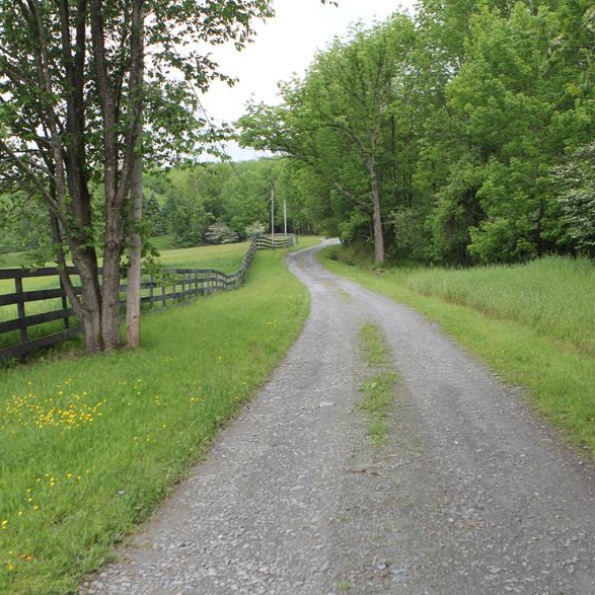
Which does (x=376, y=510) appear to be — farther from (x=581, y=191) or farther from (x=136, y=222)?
(x=581, y=191)

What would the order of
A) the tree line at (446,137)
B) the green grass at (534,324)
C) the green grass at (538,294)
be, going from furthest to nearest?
1. the tree line at (446,137)
2. the green grass at (538,294)
3. the green grass at (534,324)

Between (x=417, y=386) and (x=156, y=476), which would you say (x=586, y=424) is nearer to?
(x=417, y=386)

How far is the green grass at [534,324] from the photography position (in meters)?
6.21

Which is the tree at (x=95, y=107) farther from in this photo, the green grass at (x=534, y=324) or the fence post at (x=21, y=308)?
the green grass at (x=534, y=324)

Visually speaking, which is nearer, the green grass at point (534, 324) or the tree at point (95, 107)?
the green grass at point (534, 324)

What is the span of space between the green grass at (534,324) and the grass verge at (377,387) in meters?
1.67

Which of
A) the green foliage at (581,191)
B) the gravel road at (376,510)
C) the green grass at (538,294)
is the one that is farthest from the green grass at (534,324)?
the green foliage at (581,191)

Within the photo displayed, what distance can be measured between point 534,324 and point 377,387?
5658 mm

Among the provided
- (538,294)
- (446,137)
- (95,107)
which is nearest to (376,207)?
(446,137)

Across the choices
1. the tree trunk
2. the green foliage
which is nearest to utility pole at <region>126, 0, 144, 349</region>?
the green foliage

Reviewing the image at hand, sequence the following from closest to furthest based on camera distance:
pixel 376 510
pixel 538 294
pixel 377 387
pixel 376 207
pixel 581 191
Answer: pixel 376 510
pixel 377 387
pixel 538 294
pixel 581 191
pixel 376 207


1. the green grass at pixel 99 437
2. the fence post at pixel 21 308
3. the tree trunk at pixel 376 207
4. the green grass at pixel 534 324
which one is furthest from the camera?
the tree trunk at pixel 376 207

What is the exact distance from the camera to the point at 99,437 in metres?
5.05

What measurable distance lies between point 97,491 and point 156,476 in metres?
0.50
